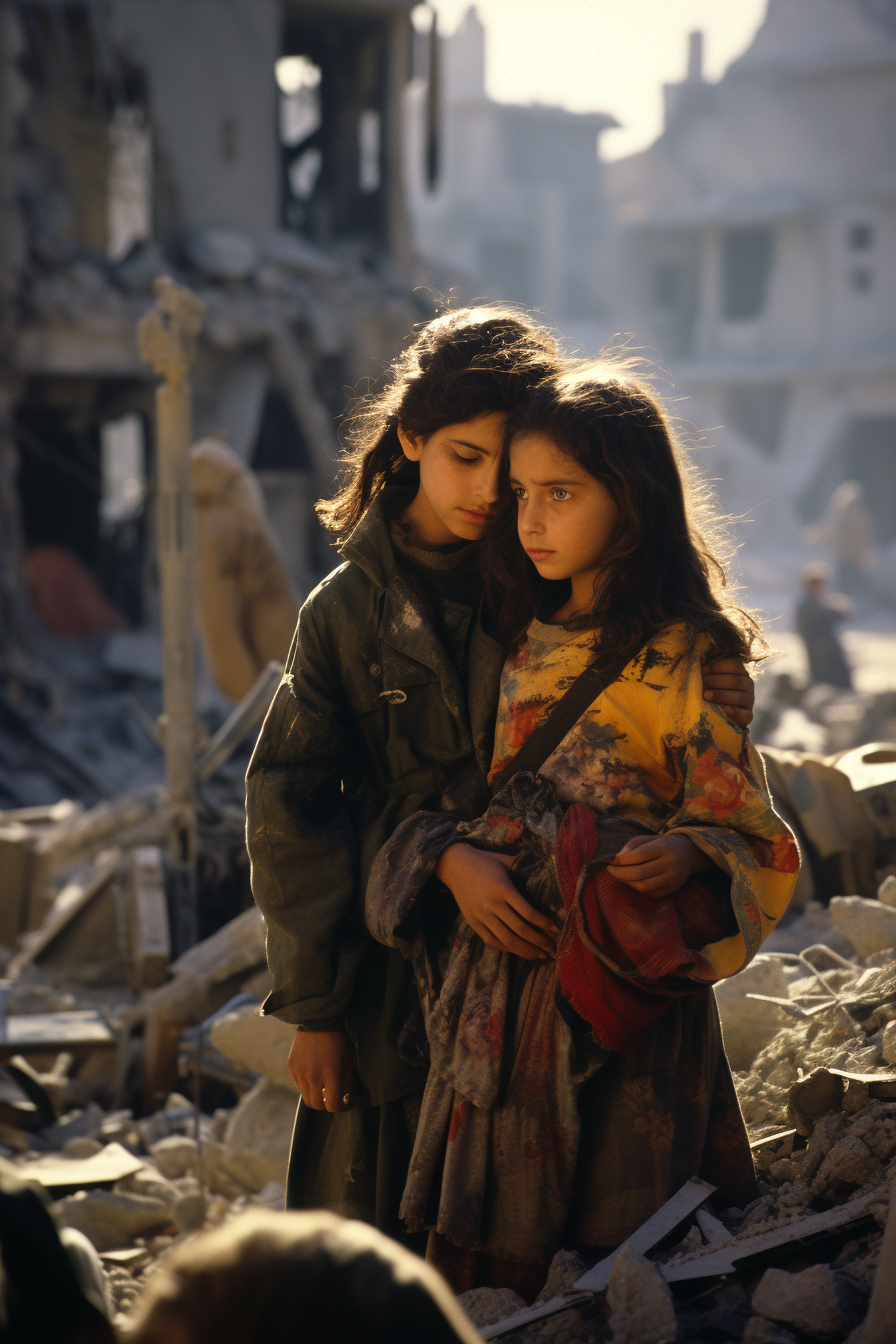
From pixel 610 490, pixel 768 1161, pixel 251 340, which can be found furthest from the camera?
pixel 251 340

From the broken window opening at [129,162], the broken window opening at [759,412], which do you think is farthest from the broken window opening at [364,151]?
the broken window opening at [759,412]

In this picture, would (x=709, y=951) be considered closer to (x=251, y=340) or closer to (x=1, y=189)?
(x=1, y=189)

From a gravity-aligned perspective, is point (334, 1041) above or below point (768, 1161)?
above

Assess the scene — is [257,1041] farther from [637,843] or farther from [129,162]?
[129,162]

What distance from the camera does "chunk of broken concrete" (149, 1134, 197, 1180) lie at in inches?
143

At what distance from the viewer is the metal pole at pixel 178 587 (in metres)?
4.81

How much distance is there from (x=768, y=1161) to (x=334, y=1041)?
0.86 meters

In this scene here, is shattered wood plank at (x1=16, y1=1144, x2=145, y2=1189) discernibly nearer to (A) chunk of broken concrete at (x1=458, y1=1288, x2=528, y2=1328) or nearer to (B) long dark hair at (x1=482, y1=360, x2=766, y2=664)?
(A) chunk of broken concrete at (x1=458, y1=1288, x2=528, y2=1328)

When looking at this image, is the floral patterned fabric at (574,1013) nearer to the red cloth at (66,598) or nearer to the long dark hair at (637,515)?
the long dark hair at (637,515)

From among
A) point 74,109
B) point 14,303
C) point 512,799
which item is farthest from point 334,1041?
point 74,109

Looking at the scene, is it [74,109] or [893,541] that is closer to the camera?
[74,109]

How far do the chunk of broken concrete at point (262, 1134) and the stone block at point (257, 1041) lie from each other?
37 mm

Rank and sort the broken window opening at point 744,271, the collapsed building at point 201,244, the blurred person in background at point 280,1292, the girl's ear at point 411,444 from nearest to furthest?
the blurred person in background at point 280,1292 → the girl's ear at point 411,444 → the collapsed building at point 201,244 → the broken window opening at point 744,271

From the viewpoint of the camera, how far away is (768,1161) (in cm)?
220
